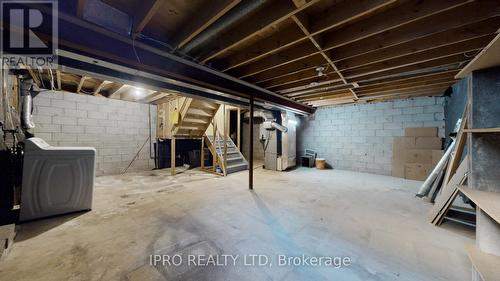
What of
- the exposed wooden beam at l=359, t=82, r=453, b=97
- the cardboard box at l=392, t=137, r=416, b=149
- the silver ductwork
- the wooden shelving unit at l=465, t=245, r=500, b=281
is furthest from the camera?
the cardboard box at l=392, t=137, r=416, b=149

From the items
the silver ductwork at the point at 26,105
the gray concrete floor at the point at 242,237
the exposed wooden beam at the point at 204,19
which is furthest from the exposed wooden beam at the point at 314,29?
the silver ductwork at the point at 26,105

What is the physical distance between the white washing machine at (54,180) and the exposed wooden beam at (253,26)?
6.94 feet

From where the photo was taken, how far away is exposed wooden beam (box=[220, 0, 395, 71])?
1.52m

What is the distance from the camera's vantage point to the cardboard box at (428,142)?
4.25 meters

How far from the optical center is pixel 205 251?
163 centimetres

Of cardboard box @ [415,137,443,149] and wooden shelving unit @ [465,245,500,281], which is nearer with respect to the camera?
wooden shelving unit @ [465,245,500,281]

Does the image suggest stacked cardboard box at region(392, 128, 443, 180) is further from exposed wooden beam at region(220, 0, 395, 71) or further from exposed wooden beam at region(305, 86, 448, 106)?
exposed wooden beam at region(220, 0, 395, 71)

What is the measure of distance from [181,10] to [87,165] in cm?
229

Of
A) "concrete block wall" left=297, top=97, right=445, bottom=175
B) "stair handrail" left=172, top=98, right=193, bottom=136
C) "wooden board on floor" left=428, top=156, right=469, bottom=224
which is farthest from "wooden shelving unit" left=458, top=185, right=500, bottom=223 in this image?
"stair handrail" left=172, top=98, right=193, bottom=136

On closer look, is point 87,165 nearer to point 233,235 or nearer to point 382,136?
point 233,235

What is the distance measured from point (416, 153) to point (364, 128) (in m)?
1.34

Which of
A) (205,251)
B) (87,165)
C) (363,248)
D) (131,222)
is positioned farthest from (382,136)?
(87,165)

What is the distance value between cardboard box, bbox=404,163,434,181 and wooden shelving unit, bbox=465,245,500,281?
4.19 metres

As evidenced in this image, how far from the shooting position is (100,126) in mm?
4613
